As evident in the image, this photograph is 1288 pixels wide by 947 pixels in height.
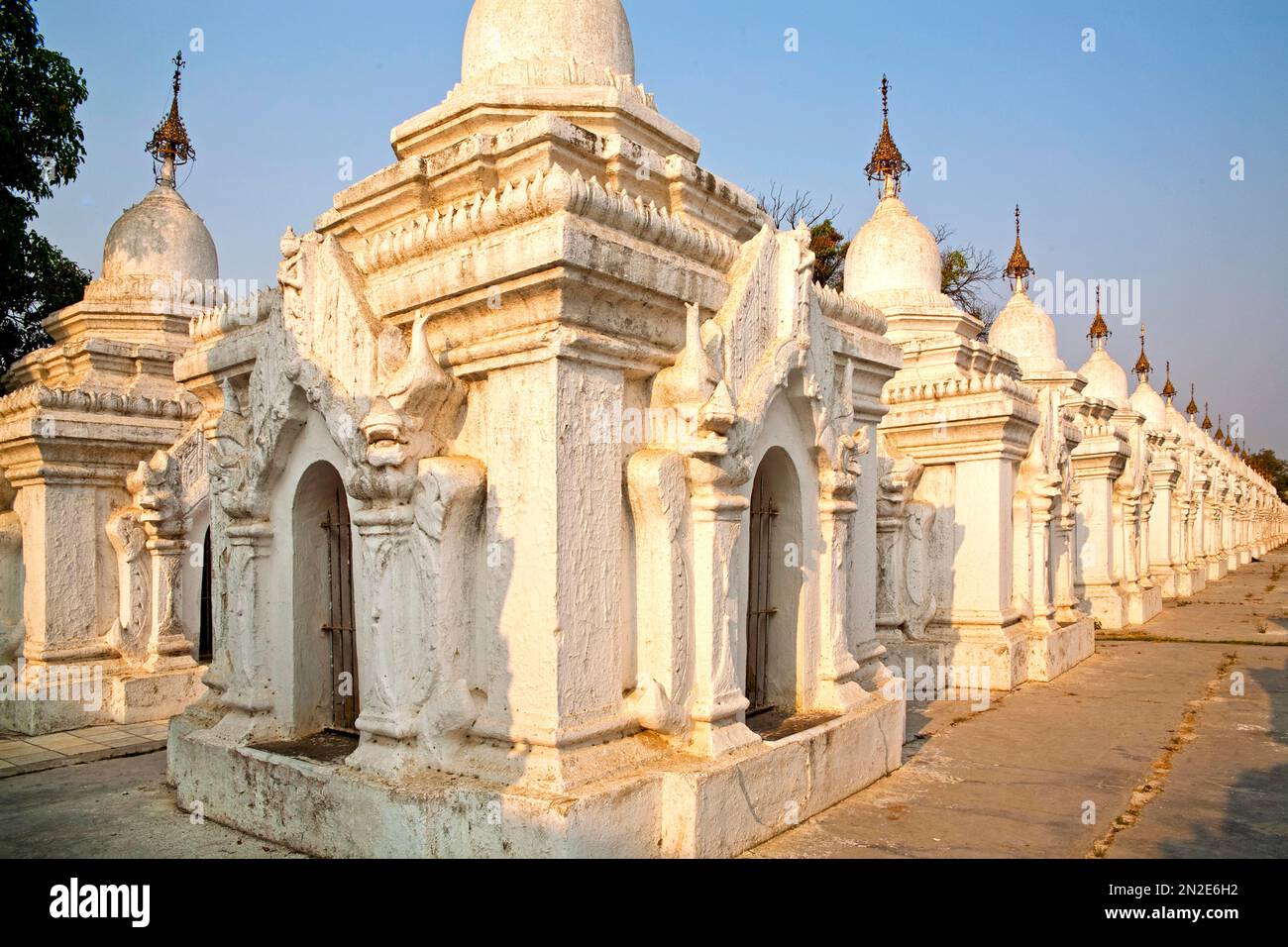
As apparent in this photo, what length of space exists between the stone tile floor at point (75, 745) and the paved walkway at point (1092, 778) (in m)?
5.50

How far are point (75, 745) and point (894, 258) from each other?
32.7 ft

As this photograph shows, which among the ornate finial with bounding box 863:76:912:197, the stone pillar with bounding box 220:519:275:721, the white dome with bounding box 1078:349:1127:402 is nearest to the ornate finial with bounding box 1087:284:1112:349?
the white dome with bounding box 1078:349:1127:402

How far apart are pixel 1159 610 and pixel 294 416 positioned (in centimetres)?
1674

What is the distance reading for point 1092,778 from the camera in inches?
253

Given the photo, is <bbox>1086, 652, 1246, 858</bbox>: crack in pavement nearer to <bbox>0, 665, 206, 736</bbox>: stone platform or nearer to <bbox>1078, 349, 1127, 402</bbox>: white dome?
<bbox>0, 665, 206, 736</bbox>: stone platform

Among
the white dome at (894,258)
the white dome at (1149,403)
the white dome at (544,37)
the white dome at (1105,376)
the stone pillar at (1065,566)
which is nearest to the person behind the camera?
the white dome at (544,37)

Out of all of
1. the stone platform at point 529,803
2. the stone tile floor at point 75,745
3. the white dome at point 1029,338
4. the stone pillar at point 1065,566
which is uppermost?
the white dome at point 1029,338

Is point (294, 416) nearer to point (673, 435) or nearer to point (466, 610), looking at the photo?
point (466, 610)

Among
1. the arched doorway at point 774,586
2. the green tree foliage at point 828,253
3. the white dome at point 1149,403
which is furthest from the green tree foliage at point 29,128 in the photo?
the white dome at point 1149,403

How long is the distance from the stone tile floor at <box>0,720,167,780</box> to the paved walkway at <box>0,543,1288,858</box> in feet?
0.35

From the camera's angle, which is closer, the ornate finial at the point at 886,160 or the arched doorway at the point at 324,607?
the arched doorway at the point at 324,607

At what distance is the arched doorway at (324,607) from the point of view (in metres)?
5.80

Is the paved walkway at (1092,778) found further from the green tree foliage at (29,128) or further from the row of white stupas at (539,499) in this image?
the green tree foliage at (29,128)

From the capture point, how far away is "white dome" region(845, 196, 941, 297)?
1212 centimetres
